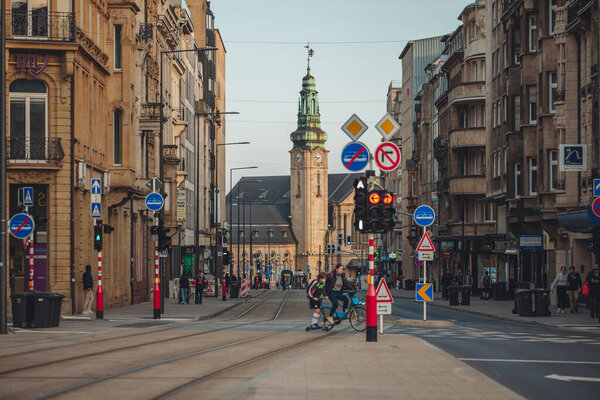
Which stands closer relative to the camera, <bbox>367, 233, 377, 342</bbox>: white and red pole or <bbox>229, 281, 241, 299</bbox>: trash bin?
<bbox>367, 233, 377, 342</bbox>: white and red pole

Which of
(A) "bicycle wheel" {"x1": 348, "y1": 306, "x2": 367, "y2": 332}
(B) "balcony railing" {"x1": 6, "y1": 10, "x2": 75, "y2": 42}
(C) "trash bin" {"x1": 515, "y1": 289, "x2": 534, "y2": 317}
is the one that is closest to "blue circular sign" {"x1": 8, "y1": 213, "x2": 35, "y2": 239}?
(A) "bicycle wheel" {"x1": 348, "y1": 306, "x2": 367, "y2": 332}

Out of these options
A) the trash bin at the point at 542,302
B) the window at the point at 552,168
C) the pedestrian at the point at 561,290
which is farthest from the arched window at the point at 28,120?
the window at the point at 552,168

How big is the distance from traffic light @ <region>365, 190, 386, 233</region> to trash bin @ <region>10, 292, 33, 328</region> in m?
9.73

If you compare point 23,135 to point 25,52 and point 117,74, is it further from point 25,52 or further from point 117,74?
point 117,74

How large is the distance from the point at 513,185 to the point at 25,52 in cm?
2625

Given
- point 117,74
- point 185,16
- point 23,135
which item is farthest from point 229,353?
point 185,16

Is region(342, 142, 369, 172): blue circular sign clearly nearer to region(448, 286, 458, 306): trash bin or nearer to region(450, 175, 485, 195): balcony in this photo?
region(448, 286, 458, 306): trash bin

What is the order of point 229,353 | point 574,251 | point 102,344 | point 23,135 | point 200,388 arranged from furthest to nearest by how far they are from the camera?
1. point 574,251
2. point 23,135
3. point 102,344
4. point 229,353
5. point 200,388

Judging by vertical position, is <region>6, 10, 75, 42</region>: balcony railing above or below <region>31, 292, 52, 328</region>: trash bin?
above

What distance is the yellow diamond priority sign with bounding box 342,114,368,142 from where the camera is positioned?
23.2m

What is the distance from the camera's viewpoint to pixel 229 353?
20172mm

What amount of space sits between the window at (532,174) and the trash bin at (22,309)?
96.9 feet

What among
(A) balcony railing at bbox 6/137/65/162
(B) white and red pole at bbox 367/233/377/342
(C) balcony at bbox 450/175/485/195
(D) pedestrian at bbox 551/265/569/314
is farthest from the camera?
(C) balcony at bbox 450/175/485/195

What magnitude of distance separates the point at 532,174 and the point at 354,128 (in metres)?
30.9
